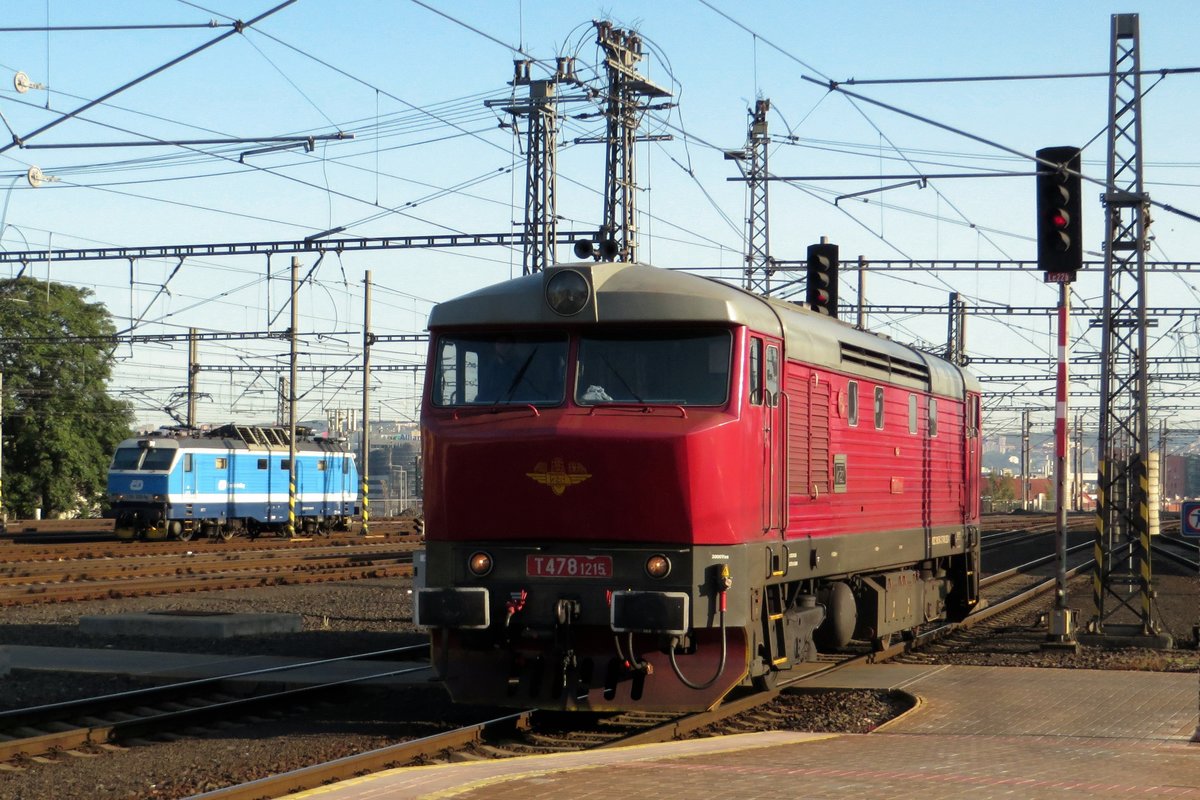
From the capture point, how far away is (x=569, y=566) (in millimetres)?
11805

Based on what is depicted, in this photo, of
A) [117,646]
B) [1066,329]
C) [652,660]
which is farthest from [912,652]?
[117,646]

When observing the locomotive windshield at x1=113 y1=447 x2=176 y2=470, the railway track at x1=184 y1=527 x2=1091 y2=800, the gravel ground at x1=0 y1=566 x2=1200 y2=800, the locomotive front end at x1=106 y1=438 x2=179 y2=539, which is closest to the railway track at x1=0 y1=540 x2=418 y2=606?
the gravel ground at x1=0 y1=566 x2=1200 y2=800

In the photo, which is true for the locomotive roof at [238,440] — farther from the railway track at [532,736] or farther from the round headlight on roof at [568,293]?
the round headlight on roof at [568,293]

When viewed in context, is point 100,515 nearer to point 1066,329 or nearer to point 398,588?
point 398,588

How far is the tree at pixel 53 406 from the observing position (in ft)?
219

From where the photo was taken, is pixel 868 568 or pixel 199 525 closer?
pixel 868 568

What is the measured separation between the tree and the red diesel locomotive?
5674 cm

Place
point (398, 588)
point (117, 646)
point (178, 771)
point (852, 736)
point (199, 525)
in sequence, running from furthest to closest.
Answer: point (199, 525), point (398, 588), point (117, 646), point (852, 736), point (178, 771)

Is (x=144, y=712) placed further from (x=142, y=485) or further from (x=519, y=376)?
(x=142, y=485)

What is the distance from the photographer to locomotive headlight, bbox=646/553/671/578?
38.1 ft

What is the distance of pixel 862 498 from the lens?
625 inches

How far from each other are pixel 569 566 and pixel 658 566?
720mm

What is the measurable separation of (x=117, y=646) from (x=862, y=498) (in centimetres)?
928

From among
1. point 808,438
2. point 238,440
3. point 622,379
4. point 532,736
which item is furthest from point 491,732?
point 238,440
